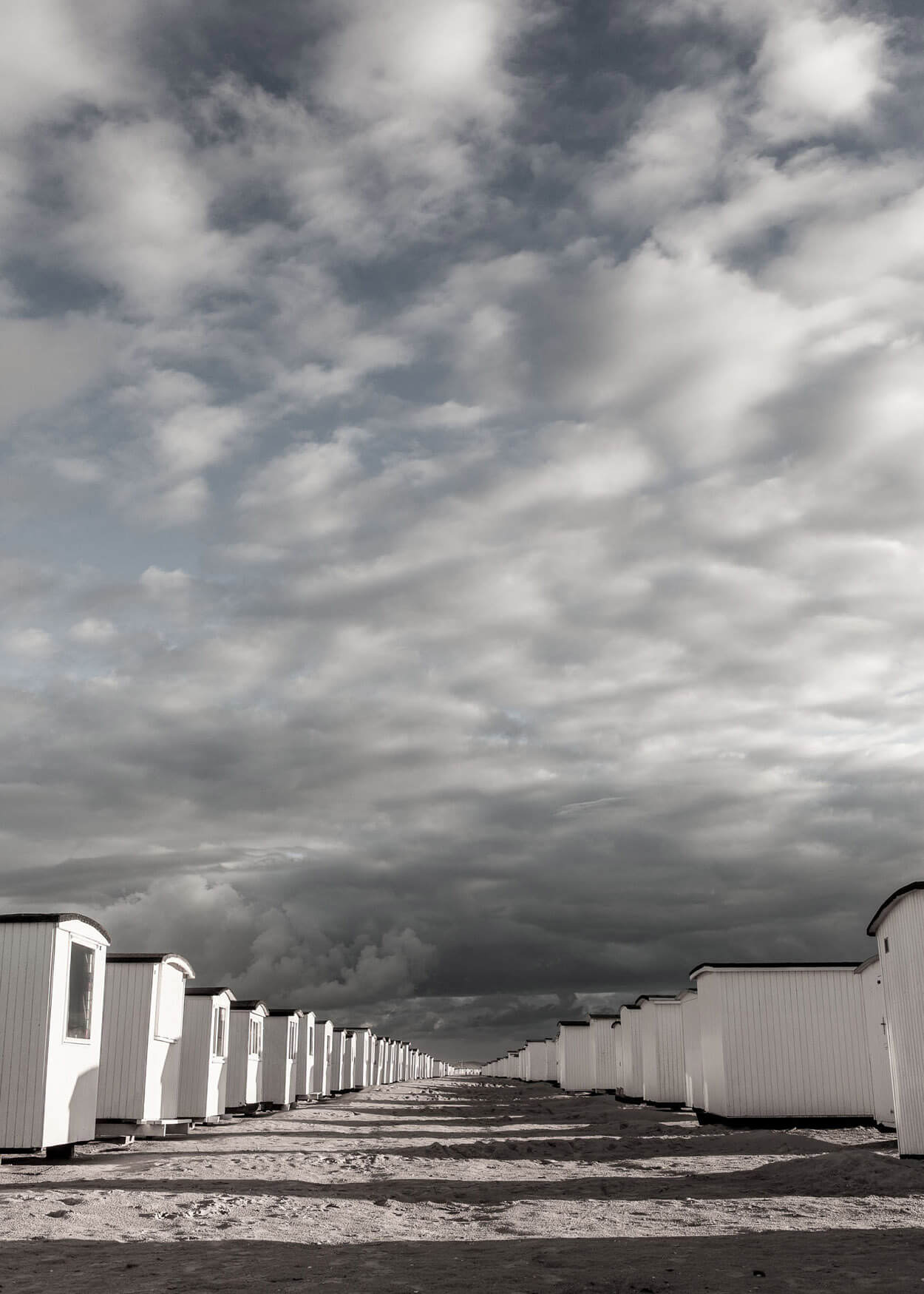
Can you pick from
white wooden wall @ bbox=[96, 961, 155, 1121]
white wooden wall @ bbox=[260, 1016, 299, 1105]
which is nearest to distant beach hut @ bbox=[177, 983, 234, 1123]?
white wooden wall @ bbox=[96, 961, 155, 1121]

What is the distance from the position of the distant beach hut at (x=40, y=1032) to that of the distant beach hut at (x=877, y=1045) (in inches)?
583

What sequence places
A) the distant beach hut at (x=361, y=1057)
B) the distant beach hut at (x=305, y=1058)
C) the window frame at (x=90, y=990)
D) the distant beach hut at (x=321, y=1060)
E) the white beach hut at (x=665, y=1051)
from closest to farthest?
1. the window frame at (x=90, y=990)
2. the white beach hut at (x=665, y=1051)
3. the distant beach hut at (x=305, y=1058)
4. the distant beach hut at (x=321, y=1060)
5. the distant beach hut at (x=361, y=1057)

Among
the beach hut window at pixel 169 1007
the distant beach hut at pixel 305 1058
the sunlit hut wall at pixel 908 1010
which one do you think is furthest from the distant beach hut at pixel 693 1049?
the distant beach hut at pixel 305 1058

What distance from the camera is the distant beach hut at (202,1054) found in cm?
2845

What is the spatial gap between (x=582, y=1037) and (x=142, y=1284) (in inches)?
2013

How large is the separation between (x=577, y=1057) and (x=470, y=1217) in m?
46.5

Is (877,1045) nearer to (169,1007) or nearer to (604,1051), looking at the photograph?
(169,1007)

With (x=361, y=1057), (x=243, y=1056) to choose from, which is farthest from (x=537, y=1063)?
(x=243, y=1056)

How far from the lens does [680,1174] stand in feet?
57.8

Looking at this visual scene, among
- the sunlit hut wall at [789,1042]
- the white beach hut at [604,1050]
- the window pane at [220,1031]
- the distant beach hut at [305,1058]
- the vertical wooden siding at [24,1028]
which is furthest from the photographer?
the white beach hut at [604,1050]

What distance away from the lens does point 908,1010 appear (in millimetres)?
18266

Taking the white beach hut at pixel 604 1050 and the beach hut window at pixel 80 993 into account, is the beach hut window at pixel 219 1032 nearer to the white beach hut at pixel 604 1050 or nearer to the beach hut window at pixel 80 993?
the beach hut window at pixel 80 993

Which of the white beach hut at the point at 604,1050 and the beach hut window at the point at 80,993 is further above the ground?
the beach hut window at the point at 80,993

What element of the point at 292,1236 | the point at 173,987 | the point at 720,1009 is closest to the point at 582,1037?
the point at 720,1009
